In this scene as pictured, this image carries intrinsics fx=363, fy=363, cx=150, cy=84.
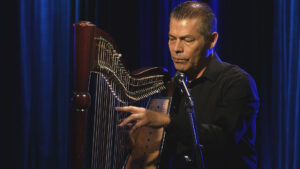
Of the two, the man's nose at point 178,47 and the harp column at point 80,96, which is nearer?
the harp column at point 80,96

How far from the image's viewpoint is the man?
63.7 inches

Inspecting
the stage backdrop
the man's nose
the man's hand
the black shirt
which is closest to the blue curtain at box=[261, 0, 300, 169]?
the stage backdrop

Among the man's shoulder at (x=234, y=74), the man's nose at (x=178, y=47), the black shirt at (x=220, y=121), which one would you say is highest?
the man's nose at (x=178, y=47)

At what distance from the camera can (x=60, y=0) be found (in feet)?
9.74

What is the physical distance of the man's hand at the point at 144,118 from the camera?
1429 mm

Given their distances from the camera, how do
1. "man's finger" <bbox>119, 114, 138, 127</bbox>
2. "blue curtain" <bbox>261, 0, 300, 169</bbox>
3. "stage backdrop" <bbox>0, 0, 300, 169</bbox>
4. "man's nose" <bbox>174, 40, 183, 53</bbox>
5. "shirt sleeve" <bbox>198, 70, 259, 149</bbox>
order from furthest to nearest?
1. "blue curtain" <bbox>261, 0, 300, 169</bbox>
2. "stage backdrop" <bbox>0, 0, 300, 169</bbox>
3. "man's nose" <bbox>174, 40, 183, 53</bbox>
4. "shirt sleeve" <bbox>198, 70, 259, 149</bbox>
5. "man's finger" <bbox>119, 114, 138, 127</bbox>

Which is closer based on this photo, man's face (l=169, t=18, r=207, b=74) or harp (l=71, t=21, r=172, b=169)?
harp (l=71, t=21, r=172, b=169)

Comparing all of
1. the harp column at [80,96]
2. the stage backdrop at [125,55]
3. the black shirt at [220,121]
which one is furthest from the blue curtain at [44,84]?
the harp column at [80,96]

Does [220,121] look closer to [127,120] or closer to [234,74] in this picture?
[234,74]

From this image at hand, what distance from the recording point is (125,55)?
3238 mm

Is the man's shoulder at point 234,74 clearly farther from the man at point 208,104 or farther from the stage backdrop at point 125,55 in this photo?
the stage backdrop at point 125,55

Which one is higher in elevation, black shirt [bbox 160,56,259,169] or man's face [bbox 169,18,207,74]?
man's face [bbox 169,18,207,74]

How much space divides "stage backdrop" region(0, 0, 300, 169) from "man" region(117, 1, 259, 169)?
135 cm

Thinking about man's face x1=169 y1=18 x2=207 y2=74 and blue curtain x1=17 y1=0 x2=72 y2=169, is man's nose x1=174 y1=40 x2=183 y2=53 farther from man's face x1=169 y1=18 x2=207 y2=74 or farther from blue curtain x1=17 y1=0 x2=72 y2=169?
blue curtain x1=17 y1=0 x2=72 y2=169
